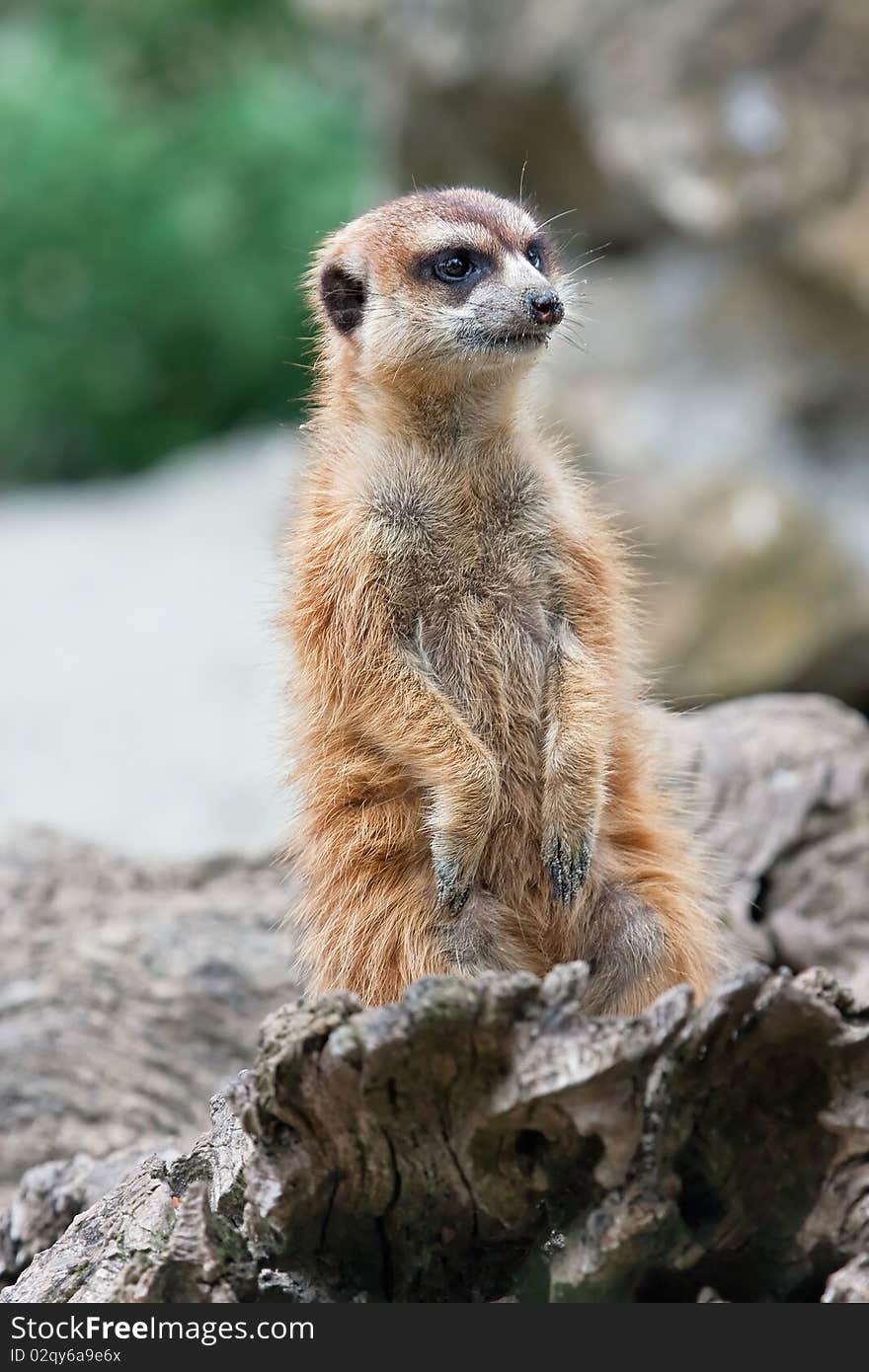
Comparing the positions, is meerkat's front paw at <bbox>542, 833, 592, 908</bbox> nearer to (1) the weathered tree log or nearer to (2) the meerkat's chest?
(2) the meerkat's chest

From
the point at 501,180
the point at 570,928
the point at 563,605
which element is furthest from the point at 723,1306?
the point at 501,180

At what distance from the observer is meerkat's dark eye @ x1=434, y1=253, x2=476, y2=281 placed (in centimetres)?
346

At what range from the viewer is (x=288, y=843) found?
364 cm

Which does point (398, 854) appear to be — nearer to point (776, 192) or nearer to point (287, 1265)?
point (287, 1265)

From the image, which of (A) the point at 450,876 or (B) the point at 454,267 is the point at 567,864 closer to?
(A) the point at 450,876

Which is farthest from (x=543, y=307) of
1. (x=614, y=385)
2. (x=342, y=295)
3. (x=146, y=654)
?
(x=146, y=654)

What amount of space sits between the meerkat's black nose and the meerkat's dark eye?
0.74 feet

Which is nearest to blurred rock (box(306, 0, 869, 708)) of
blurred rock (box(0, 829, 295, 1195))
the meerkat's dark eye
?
blurred rock (box(0, 829, 295, 1195))

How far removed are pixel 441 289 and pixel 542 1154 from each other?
191cm

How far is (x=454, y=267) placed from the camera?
3.47m

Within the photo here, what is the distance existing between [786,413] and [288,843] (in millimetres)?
5731

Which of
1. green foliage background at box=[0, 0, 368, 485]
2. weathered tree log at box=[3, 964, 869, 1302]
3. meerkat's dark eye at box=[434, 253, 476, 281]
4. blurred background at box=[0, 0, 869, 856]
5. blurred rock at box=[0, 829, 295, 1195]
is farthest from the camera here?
green foliage background at box=[0, 0, 368, 485]

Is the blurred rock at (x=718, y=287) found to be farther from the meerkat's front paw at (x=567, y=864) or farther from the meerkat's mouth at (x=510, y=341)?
the meerkat's front paw at (x=567, y=864)

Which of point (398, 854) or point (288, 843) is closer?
point (398, 854)
